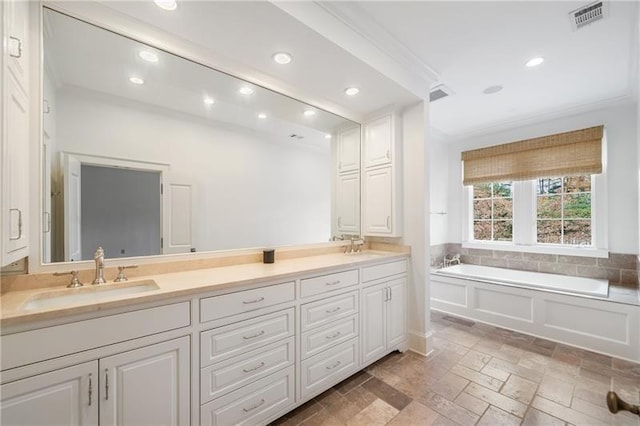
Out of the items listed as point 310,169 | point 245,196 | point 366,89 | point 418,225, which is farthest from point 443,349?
point 366,89

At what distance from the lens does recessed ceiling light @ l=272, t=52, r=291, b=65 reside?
1.91 m

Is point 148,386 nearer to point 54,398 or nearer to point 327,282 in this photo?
point 54,398

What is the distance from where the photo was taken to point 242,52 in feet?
6.20

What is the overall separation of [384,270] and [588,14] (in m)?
2.39

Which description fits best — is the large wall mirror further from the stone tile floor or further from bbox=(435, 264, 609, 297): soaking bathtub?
bbox=(435, 264, 609, 297): soaking bathtub

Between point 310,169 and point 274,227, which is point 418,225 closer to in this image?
point 310,169

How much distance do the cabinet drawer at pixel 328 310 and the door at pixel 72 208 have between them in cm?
139

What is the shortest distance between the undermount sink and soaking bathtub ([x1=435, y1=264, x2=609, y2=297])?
11.5 feet

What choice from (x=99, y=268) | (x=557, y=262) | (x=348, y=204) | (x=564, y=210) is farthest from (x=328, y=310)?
(x=564, y=210)

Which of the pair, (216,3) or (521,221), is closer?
(216,3)

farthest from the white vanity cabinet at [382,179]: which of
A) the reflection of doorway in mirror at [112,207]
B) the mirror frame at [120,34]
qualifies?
the reflection of doorway in mirror at [112,207]

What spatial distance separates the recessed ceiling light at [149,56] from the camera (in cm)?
170

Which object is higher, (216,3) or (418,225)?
(216,3)

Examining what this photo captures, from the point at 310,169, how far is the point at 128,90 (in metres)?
1.58
